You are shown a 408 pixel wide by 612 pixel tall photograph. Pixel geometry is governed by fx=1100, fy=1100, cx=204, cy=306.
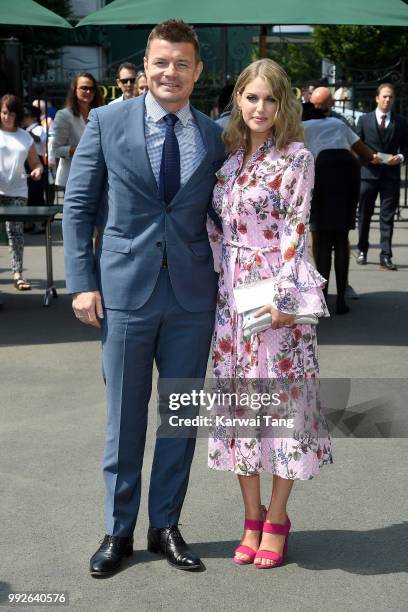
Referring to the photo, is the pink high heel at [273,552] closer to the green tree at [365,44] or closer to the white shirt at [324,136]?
the white shirt at [324,136]

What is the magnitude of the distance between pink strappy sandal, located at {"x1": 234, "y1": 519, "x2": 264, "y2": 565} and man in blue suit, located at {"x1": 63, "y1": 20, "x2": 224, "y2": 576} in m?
0.17

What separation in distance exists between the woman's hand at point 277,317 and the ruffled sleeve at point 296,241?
18 millimetres

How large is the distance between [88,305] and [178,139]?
0.73m

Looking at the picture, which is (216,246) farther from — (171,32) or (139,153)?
(171,32)

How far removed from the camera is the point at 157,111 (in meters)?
4.25

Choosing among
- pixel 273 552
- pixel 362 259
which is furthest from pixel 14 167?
pixel 273 552

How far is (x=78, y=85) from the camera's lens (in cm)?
996

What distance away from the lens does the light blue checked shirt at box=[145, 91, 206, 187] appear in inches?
167

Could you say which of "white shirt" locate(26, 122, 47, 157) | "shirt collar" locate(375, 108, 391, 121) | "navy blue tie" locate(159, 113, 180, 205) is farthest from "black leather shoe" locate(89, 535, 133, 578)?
"white shirt" locate(26, 122, 47, 157)

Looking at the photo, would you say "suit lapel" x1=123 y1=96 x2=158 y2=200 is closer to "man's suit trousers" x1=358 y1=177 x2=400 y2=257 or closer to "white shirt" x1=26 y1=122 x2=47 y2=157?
"man's suit trousers" x1=358 y1=177 x2=400 y2=257

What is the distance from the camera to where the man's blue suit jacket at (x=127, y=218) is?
419cm

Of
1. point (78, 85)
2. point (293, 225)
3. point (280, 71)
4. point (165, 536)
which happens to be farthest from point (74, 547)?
point (78, 85)

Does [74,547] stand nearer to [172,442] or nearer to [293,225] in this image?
[172,442]

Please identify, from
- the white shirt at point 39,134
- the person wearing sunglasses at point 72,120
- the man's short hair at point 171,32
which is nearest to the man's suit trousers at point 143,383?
the man's short hair at point 171,32
